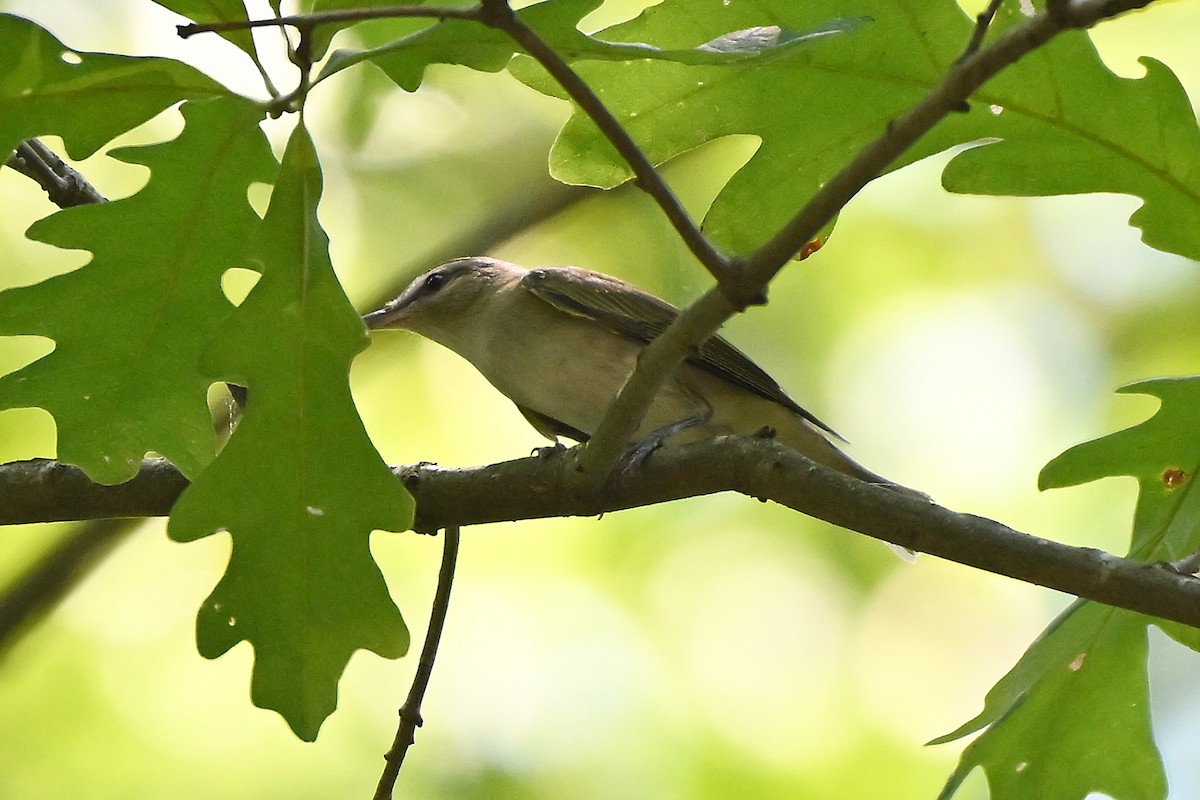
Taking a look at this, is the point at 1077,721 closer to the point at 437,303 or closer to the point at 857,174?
the point at 857,174

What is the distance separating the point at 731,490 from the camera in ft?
8.45

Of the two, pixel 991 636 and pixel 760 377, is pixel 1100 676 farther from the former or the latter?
pixel 991 636

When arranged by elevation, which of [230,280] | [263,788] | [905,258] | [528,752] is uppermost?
[905,258]

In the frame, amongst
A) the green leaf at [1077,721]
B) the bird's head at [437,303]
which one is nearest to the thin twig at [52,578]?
the bird's head at [437,303]

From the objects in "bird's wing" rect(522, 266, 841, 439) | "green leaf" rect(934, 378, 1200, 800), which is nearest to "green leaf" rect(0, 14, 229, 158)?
"green leaf" rect(934, 378, 1200, 800)

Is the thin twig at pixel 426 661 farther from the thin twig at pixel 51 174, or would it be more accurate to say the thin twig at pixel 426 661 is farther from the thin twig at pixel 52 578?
the thin twig at pixel 52 578

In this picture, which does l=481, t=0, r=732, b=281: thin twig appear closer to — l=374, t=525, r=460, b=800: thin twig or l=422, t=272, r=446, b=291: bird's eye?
l=374, t=525, r=460, b=800: thin twig

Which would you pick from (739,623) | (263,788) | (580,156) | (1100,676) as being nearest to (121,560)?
(263,788)

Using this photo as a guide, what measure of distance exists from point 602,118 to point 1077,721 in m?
1.92

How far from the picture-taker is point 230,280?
545 centimetres

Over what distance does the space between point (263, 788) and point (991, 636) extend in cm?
359

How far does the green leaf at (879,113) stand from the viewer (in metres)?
2.37

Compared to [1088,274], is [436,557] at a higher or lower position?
lower

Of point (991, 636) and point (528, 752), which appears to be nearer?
point (528, 752)
